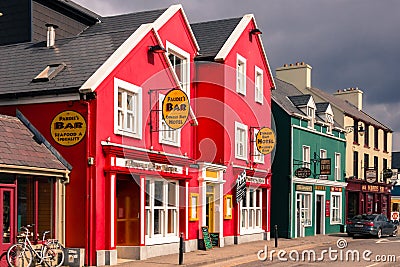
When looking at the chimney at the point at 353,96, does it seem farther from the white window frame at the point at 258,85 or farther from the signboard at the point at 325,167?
the white window frame at the point at 258,85

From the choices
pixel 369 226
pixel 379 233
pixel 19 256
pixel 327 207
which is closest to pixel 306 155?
pixel 327 207

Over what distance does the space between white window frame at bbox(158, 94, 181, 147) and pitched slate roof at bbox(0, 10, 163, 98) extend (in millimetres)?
2836

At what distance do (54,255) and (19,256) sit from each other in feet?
3.92

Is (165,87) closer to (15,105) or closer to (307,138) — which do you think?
(15,105)

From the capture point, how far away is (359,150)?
4684cm

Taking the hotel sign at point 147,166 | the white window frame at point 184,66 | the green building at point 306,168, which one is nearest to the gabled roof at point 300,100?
the green building at point 306,168

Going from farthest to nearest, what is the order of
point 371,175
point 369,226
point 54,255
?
point 371,175
point 369,226
point 54,255

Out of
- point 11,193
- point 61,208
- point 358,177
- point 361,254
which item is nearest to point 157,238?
point 61,208

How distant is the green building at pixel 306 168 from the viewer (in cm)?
3509

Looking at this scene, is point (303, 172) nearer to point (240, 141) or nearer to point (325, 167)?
point (325, 167)

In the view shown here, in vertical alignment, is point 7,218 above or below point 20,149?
below

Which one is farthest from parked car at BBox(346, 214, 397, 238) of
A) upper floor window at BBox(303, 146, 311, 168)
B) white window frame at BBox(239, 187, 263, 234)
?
white window frame at BBox(239, 187, 263, 234)

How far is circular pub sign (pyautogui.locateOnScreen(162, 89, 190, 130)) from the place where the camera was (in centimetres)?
2111

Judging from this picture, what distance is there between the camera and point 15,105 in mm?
19969
